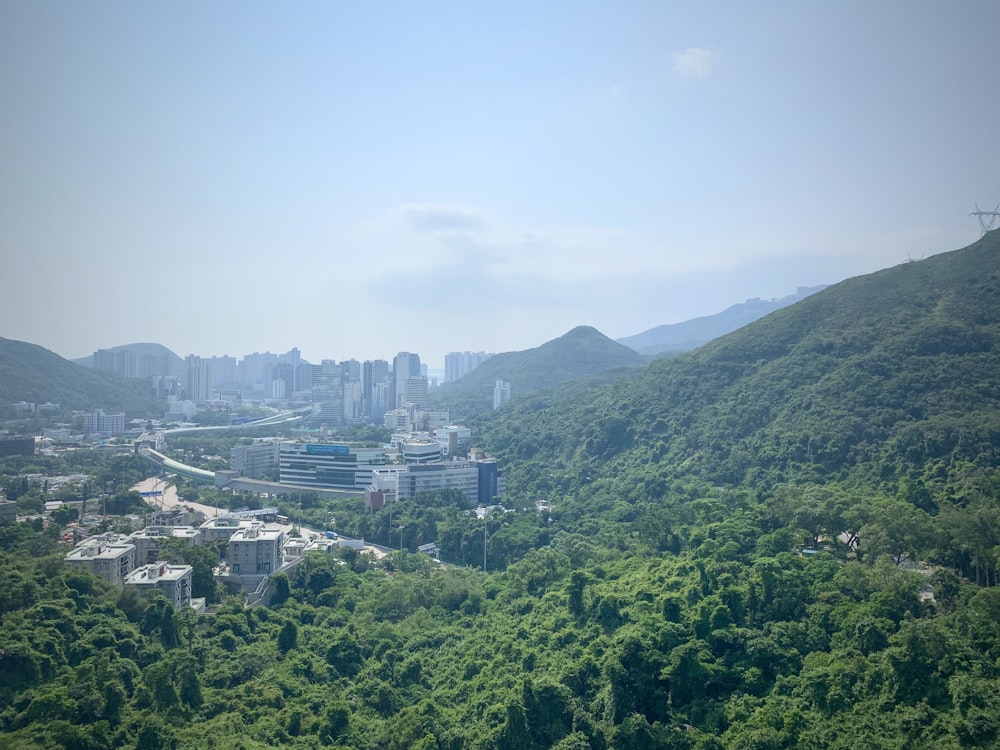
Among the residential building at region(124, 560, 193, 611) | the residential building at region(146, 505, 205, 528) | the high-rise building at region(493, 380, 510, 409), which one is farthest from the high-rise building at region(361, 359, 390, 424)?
the residential building at region(124, 560, 193, 611)

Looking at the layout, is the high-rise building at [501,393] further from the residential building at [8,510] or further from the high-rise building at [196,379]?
the residential building at [8,510]

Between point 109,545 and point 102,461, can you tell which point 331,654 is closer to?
point 109,545

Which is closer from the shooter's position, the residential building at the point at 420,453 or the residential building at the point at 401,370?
the residential building at the point at 420,453

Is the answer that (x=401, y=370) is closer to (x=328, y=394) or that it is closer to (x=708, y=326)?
(x=328, y=394)

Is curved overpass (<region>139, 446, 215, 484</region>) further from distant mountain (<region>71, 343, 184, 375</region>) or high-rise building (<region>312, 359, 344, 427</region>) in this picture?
distant mountain (<region>71, 343, 184, 375</region>)

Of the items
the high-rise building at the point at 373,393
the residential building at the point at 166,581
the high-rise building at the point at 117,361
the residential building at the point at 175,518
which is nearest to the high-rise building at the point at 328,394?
the high-rise building at the point at 373,393

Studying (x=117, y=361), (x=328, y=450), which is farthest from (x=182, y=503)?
(x=117, y=361)

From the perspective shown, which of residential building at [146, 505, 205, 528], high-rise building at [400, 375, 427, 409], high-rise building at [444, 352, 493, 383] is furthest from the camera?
high-rise building at [444, 352, 493, 383]

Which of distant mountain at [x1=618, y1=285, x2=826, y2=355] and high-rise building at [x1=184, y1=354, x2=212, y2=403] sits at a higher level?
distant mountain at [x1=618, y1=285, x2=826, y2=355]
